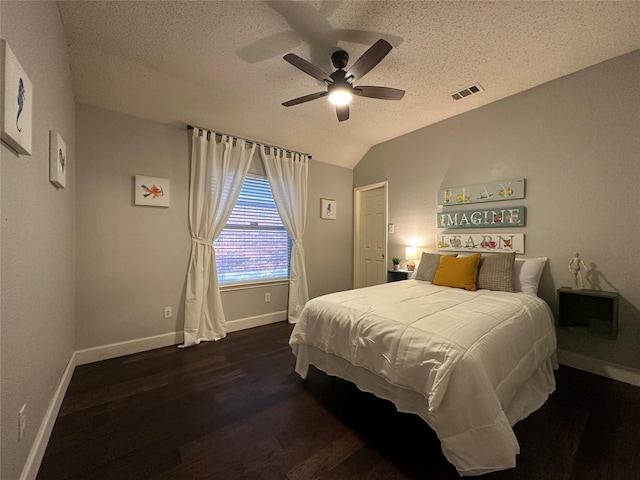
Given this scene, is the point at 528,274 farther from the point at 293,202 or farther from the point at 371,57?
the point at 293,202

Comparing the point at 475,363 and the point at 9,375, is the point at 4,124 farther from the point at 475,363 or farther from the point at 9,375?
the point at 475,363

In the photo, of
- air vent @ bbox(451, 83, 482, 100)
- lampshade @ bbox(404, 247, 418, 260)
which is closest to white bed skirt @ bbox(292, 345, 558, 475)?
lampshade @ bbox(404, 247, 418, 260)

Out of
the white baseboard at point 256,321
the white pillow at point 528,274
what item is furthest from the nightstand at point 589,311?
the white baseboard at point 256,321

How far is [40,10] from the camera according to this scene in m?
1.37

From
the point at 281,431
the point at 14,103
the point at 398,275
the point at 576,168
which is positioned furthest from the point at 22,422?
the point at 576,168

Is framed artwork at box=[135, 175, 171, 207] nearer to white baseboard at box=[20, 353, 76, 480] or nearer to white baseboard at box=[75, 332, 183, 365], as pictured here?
white baseboard at box=[75, 332, 183, 365]

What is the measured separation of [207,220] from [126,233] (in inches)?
31.8

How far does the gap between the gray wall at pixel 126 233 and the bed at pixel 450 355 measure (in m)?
1.80

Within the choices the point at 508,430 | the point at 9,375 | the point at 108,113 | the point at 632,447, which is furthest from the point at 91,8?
the point at 632,447

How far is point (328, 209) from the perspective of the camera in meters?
4.28

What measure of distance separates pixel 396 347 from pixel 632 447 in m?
1.46

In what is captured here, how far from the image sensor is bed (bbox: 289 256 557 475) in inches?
46.1

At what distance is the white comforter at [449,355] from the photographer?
3.84 ft

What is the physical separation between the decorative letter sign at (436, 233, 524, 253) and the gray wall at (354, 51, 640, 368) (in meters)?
0.11
